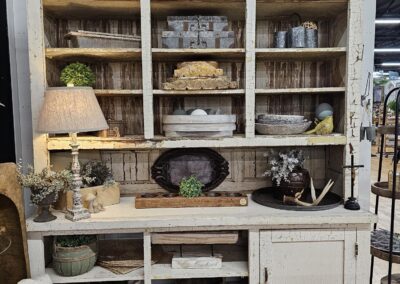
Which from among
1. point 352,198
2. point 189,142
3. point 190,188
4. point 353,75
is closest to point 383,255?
point 352,198

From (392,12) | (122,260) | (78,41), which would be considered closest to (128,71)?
(78,41)

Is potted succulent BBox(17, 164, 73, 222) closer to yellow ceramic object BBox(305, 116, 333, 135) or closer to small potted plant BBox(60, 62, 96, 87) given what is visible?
small potted plant BBox(60, 62, 96, 87)

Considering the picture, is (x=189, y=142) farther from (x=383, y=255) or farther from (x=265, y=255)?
(x=383, y=255)

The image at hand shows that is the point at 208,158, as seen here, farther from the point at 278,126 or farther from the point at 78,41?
the point at 78,41

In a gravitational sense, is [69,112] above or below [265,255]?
above

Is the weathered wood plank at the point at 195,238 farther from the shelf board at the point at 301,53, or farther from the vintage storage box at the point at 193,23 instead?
the vintage storage box at the point at 193,23

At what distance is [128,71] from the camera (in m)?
2.37

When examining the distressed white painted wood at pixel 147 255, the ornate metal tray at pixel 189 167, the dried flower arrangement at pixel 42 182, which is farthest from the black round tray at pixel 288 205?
the dried flower arrangement at pixel 42 182

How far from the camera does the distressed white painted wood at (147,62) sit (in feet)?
6.59

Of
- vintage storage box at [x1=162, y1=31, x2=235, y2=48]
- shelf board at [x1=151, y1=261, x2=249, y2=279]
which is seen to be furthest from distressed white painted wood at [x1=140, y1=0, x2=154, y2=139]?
shelf board at [x1=151, y1=261, x2=249, y2=279]

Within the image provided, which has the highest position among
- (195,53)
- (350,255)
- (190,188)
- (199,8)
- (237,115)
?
(199,8)

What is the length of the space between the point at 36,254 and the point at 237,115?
1425 millimetres

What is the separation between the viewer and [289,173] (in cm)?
219

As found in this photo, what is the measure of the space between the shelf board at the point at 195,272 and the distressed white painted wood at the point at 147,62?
72 cm
